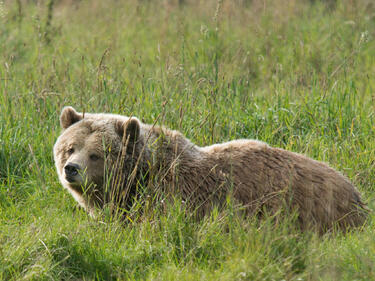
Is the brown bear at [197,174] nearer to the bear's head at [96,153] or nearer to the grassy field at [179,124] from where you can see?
the bear's head at [96,153]

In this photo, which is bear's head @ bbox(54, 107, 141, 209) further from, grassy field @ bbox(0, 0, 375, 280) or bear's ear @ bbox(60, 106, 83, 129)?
grassy field @ bbox(0, 0, 375, 280)

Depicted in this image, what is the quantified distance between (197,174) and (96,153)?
2.86 feet

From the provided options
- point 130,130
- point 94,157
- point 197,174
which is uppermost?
point 130,130

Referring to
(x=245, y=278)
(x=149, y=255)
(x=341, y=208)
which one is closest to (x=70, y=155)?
(x=149, y=255)

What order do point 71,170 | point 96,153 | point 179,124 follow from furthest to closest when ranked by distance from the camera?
point 179,124 < point 96,153 < point 71,170

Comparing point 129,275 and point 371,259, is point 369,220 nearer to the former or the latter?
point 371,259

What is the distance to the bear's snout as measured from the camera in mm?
4430

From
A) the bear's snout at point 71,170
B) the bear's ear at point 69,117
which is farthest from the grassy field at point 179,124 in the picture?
the bear's ear at point 69,117

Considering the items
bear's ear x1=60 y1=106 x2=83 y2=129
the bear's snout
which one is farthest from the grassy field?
bear's ear x1=60 y1=106 x2=83 y2=129

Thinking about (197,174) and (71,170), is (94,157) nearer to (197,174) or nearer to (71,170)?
(71,170)

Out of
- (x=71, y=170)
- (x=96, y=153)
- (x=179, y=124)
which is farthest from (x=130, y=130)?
(x=71, y=170)

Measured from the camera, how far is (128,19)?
10.0 metres

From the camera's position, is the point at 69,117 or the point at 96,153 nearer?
the point at 96,153

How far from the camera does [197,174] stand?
4.75 meters
